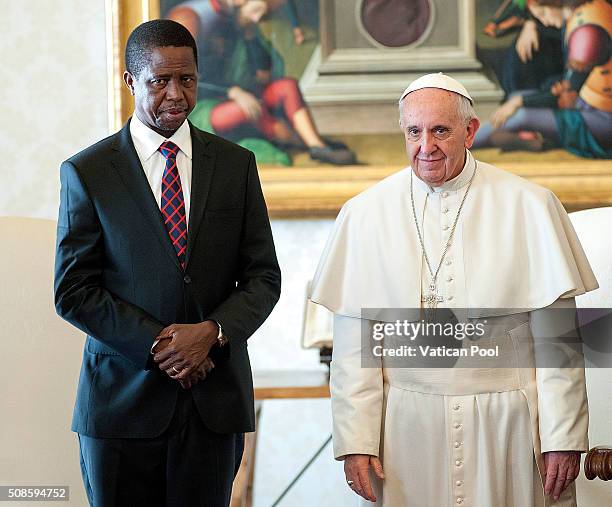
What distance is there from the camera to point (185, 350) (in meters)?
2.03

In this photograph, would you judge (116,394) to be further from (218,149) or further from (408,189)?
(408,189)

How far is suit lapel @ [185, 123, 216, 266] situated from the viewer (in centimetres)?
215

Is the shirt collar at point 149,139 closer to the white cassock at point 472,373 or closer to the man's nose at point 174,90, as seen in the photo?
the man's nose at point 174,90

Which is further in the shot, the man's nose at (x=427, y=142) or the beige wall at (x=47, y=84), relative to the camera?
the beige wall at (x=47, y=84)

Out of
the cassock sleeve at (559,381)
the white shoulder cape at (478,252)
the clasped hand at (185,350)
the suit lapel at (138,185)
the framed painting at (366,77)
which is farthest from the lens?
the framed painting at (366,77)

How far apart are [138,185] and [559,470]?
1.17m

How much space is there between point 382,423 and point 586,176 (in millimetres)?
1896

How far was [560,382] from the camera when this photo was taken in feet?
7.52

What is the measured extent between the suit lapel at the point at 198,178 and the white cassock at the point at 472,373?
47 centimetres

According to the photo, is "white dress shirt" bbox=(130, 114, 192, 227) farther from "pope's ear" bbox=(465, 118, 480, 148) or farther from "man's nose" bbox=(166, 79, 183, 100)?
"pope's ear" bbox=(465, 118, 480, 148)

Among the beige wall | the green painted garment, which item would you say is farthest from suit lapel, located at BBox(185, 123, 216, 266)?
the green painted garment

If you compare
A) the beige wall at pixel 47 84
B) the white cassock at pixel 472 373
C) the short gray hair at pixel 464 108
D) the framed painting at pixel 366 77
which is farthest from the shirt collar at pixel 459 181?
the beige wall at pixel 47 84

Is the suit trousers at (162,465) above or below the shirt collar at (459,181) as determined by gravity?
below

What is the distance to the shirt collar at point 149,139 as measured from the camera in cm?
221
